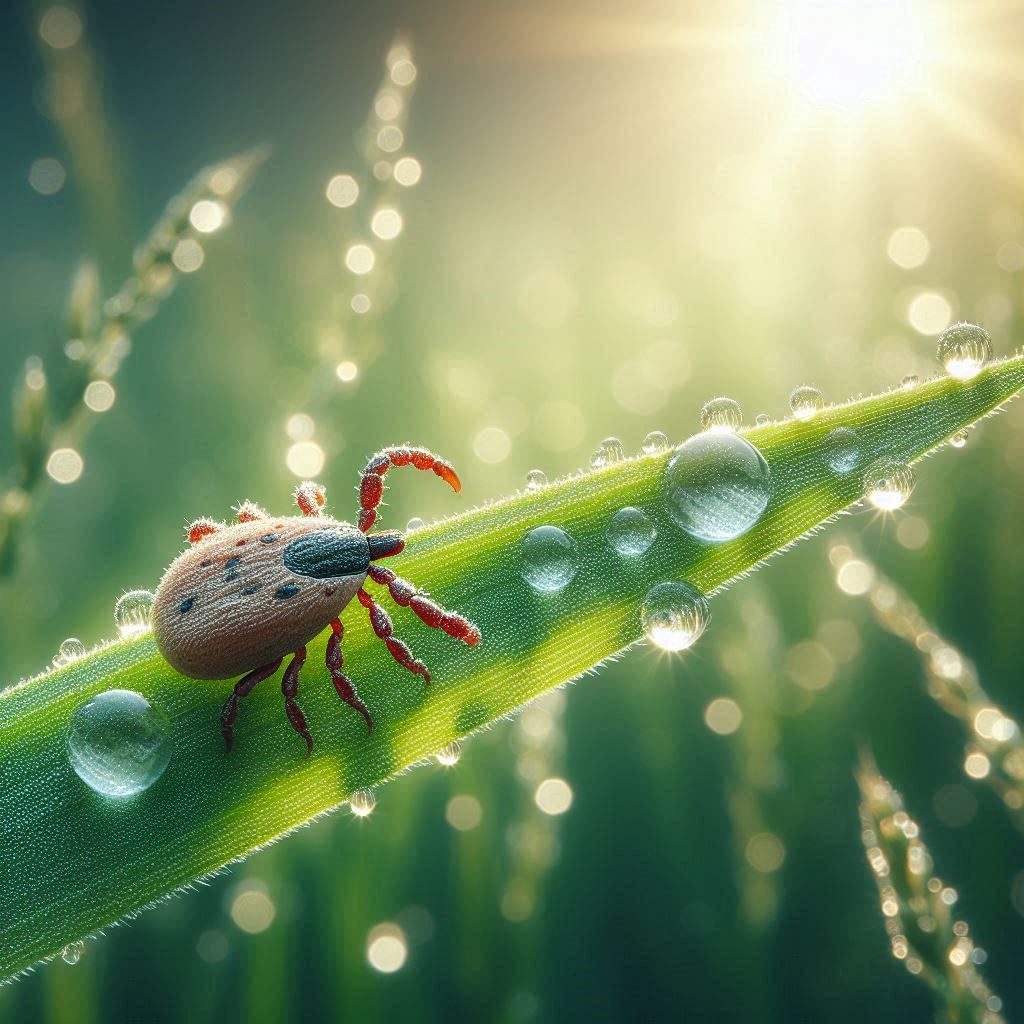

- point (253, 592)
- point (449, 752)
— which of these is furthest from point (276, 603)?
point (449, 752)

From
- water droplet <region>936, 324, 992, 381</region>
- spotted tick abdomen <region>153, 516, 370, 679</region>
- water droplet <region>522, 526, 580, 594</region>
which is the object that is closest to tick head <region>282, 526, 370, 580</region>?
spotted tick abdomen <region>153, 516, 370, 679</region>

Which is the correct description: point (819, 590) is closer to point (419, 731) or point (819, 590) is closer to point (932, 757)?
point (932, 757)

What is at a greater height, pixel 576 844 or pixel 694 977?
pixel 576 844

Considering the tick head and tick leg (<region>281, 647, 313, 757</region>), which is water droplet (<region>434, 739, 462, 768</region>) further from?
the tick head

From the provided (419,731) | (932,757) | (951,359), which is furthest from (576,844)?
(951,359)

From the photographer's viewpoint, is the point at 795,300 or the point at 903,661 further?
the point at 795,300

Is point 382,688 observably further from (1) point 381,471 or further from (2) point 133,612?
(1) point 381,471

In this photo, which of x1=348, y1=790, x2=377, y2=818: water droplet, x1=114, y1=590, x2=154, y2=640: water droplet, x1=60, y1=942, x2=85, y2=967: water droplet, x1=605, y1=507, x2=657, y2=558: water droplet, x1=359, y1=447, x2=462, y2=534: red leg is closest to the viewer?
x1=60, y1=942, x2=85, y2=967: water droplet
